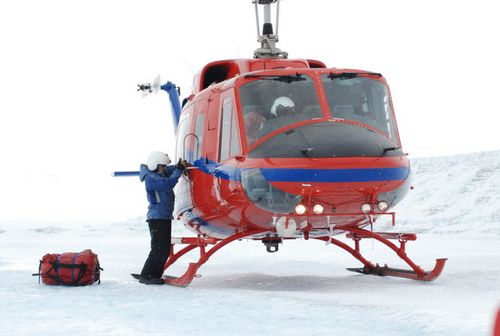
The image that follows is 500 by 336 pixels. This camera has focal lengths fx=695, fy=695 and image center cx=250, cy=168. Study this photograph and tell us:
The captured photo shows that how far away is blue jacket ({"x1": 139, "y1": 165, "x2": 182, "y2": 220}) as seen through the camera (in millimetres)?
7301

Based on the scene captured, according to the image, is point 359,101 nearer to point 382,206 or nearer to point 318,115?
point 318,115

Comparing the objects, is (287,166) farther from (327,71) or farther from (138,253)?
(138,253)

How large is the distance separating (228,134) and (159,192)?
3.48 ft

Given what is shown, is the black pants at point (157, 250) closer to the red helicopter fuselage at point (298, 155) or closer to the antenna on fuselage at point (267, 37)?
the red helicopter fuselage at point (298, 155)

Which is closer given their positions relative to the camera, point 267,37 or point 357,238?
point 357,238

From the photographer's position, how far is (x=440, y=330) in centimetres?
386

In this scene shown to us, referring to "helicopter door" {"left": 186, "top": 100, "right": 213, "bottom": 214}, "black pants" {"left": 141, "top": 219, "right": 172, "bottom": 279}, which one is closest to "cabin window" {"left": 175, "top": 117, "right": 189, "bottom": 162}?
"helicopter door" {"left": 186, "top": 100, "right": 213, "bottom": 214}

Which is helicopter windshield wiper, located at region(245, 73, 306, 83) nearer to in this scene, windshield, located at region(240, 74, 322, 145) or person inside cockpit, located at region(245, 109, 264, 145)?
windshield, located at region(240, 74, 322, 145)

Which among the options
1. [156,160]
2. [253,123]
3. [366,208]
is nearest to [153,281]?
[156,160]

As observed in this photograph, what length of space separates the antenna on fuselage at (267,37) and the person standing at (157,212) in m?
1.93

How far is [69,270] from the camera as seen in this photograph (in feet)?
23.4

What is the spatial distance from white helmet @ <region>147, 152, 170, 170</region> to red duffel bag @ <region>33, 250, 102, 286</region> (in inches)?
45.8

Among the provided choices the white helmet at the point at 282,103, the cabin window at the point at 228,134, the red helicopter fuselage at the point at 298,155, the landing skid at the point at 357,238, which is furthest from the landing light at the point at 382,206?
the cabin window at the point at 228,134

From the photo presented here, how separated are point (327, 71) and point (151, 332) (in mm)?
3663
